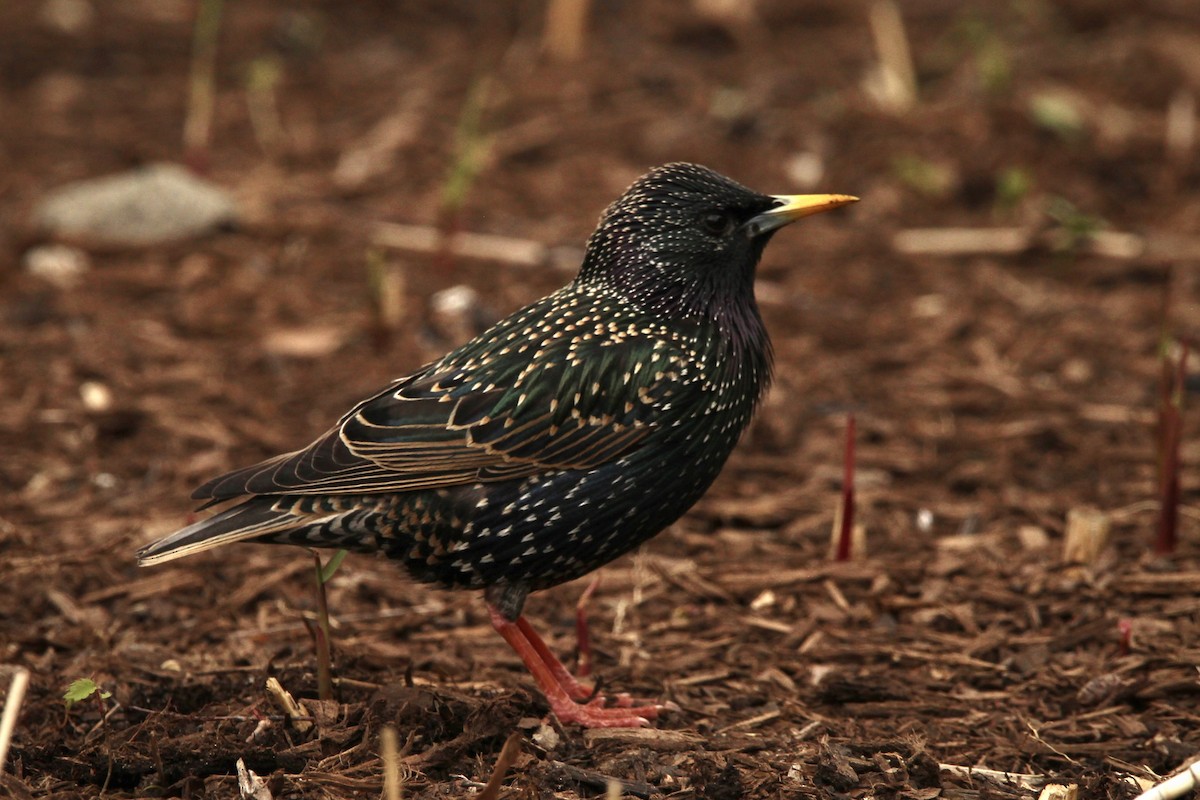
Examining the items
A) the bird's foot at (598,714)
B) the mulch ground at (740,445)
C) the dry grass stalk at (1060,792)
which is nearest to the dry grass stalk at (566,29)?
the mulch ground at (740,445)

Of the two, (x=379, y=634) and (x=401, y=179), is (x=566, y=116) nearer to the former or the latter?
(x=401, y=179)

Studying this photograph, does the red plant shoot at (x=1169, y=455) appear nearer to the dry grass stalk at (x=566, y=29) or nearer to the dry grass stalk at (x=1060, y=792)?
the dry grass stalk at (x=1060, y=792)

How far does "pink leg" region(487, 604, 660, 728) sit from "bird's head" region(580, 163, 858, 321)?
956 mm

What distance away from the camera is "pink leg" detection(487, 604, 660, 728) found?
405 cm

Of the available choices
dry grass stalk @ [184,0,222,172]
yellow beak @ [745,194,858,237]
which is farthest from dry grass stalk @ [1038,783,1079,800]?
dry grass stalk @ [184,0,222,172]

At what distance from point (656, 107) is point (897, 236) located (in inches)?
71.0

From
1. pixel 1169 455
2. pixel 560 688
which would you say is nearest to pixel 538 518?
pixel 560 688

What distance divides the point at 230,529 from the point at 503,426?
0.74 metres

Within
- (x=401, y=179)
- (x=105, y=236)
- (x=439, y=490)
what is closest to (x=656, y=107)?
(x=401, y=179)

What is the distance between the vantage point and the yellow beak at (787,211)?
14.3 feet

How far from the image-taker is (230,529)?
4.09 metres

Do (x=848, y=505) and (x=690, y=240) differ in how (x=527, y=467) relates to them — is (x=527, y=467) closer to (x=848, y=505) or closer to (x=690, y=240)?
(x=690, y=240)

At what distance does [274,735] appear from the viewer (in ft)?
12.3

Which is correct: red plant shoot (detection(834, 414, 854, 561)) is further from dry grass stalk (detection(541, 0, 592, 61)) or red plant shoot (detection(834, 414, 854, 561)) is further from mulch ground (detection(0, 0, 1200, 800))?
dry grass stalk (detection(541, 0, 592, 61))
